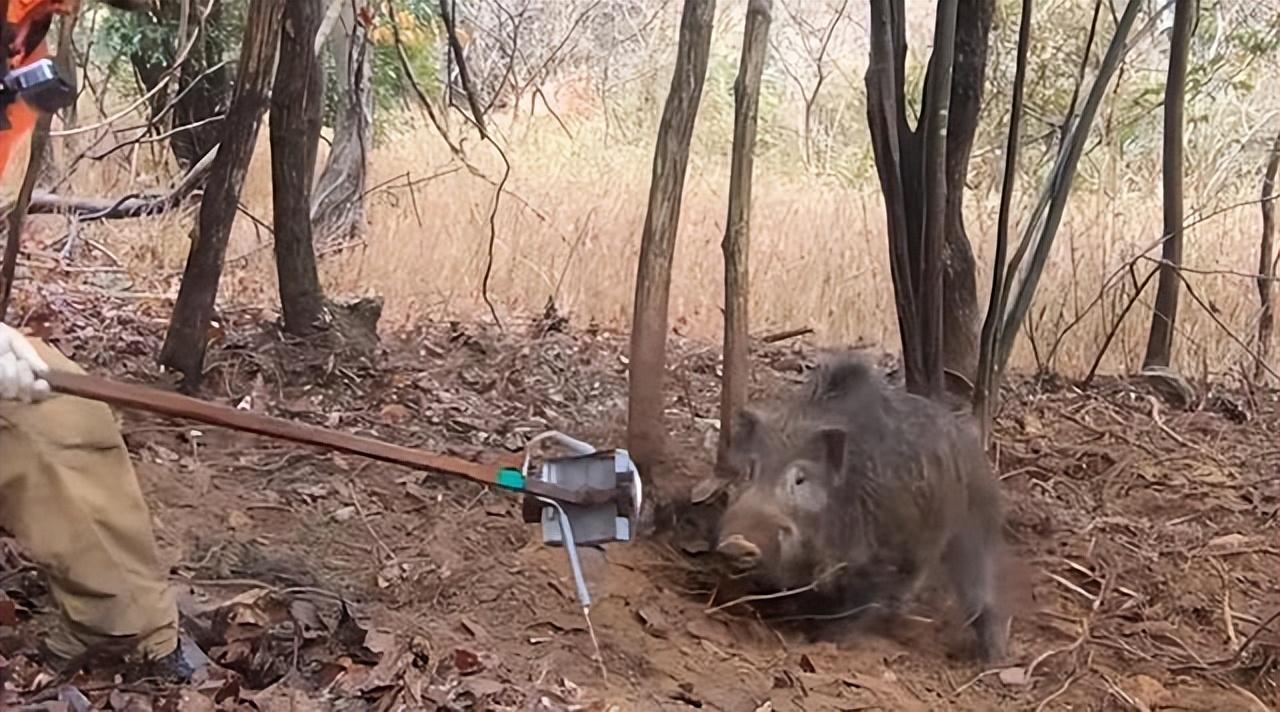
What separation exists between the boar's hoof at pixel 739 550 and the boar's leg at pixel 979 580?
598mm

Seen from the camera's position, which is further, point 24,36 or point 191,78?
point 191,78

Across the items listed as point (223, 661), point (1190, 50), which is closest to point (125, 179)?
point (223, 661)

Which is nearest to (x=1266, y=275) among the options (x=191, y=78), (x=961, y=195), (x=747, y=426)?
(x=961, y=195)

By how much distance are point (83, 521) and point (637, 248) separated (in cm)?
294

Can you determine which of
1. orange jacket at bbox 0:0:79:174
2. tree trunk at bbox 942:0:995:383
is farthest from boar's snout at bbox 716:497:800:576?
orange jacket at bbox 0:0:79:174

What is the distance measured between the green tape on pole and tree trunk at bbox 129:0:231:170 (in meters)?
4.03

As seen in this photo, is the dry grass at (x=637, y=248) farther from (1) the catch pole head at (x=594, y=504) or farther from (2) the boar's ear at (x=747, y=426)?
(1) the catch pole head at (x=594, y=504)

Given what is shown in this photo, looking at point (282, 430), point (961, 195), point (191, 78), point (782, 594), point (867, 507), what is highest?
point (191, 78)

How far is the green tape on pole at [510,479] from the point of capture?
2607 mm

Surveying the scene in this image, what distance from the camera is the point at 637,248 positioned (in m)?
5.55

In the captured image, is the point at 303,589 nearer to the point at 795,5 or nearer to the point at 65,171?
the point at 65,171

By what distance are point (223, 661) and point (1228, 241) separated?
180 inches

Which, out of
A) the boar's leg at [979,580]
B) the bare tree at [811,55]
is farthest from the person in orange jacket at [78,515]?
the bare tree at [811,55]

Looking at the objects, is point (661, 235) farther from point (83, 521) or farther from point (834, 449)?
point (83, 521)
